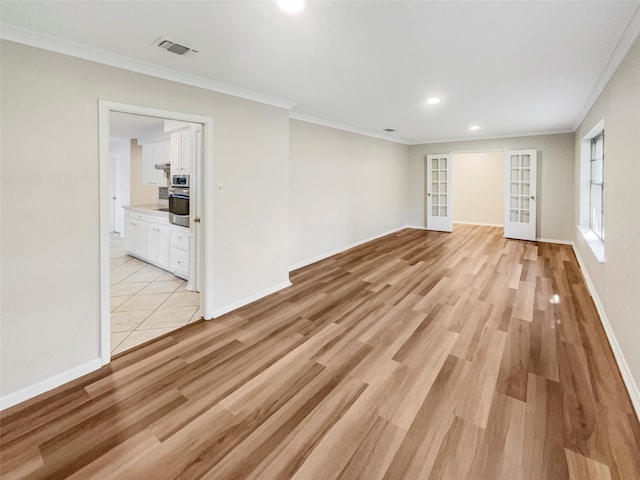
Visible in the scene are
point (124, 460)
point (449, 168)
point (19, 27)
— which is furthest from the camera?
point (449, 168)

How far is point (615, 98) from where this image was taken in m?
2.83

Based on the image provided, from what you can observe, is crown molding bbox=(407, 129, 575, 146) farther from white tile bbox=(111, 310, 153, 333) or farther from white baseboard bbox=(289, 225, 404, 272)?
white tile bbox=(111, 310, 153, 333)

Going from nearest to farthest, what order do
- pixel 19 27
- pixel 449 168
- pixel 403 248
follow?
1. pixel 19 27
2. pixel 403 248
3. pixel 449 168

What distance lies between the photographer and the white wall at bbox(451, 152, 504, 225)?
30.5 feet

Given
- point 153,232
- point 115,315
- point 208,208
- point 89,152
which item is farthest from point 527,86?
point 153,232

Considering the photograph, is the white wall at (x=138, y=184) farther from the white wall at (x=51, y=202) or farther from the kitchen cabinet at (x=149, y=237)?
the white wall at (x=51, y=202)

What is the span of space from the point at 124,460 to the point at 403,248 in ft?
19.3

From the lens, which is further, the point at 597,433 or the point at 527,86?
the point at 527,86

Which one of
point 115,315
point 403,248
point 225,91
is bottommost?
point 115,315

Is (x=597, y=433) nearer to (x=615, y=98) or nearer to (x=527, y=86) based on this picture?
(x=615, y=98)

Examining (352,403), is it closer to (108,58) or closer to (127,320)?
(127,320)

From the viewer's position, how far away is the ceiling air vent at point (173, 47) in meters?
2.37

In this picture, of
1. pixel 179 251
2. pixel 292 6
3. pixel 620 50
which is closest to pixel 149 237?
pixel 179 251

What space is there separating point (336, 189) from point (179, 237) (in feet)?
9.79
